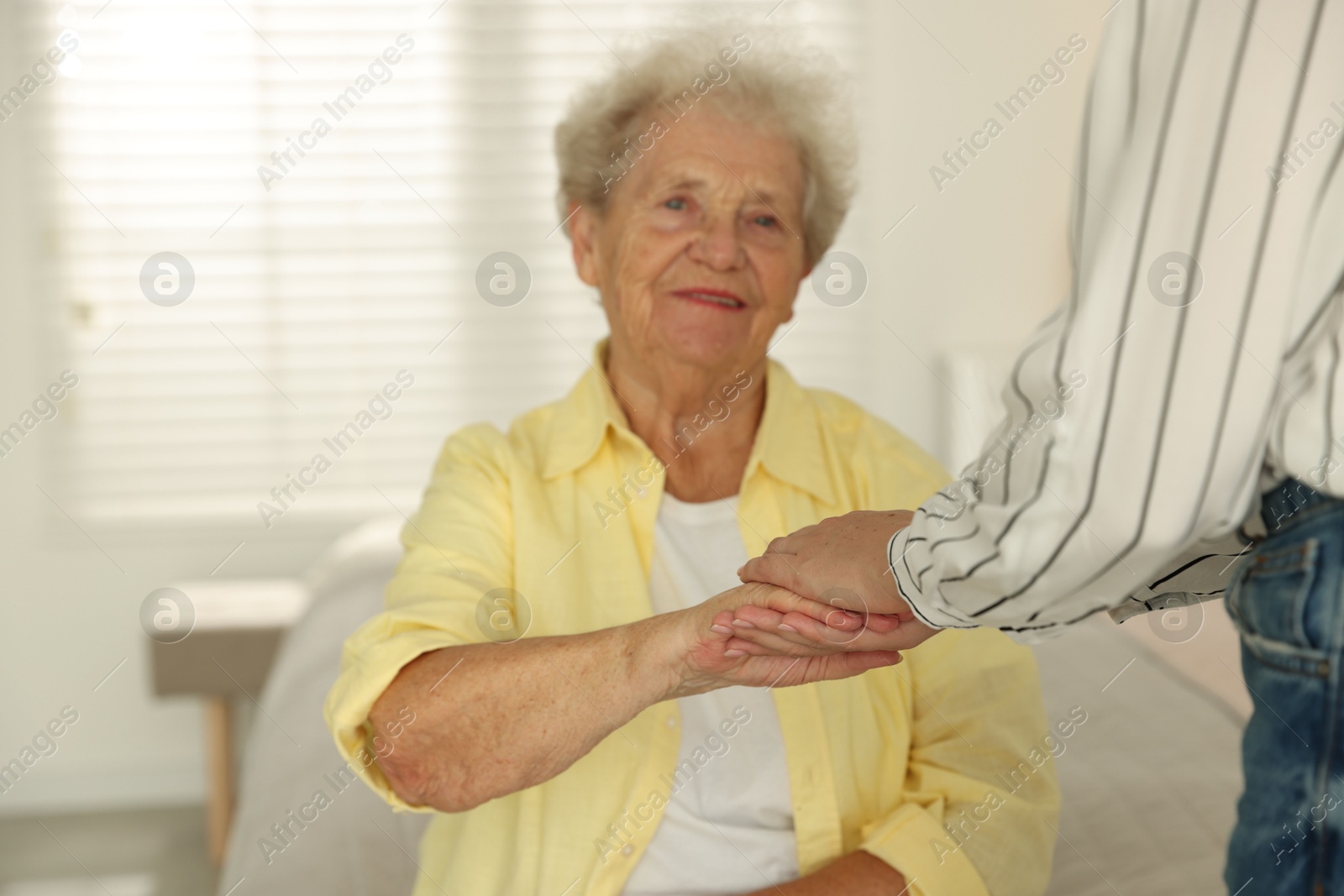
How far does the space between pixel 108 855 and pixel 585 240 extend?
90.7 inches

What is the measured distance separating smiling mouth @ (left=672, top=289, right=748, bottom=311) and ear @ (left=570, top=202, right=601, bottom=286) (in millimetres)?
163

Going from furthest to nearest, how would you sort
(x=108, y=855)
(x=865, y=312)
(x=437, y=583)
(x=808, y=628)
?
1. (x=865, y=312)
2. (x=108, y=855)
3. (x=437, y=583)
4. (x=808, y=628)

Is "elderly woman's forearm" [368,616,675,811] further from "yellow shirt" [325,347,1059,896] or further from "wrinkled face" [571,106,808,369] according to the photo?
"wrinkled face" [571,106,808,369]

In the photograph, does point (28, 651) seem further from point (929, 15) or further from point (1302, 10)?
point (1302, 10)

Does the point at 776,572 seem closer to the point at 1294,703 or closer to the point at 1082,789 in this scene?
the point at 1294,703

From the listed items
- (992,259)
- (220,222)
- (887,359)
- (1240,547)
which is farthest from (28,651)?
(1240,547)

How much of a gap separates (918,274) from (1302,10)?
2.81 meters

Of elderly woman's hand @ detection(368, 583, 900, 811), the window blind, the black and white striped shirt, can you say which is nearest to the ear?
elderly woman's hand @ detection(368, 583, 900, 811)

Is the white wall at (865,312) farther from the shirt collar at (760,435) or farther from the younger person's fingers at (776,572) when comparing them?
the younger person's fingers at (776,572)

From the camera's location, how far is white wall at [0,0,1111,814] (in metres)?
3.18

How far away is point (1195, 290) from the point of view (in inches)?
23.5

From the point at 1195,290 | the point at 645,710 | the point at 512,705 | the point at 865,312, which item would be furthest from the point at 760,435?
the point at 865,312

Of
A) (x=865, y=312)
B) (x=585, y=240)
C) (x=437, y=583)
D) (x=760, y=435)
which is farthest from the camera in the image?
(x=865, y=312)

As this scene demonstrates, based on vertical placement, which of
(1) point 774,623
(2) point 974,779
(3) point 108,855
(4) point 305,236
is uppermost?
(4) point 305,236
